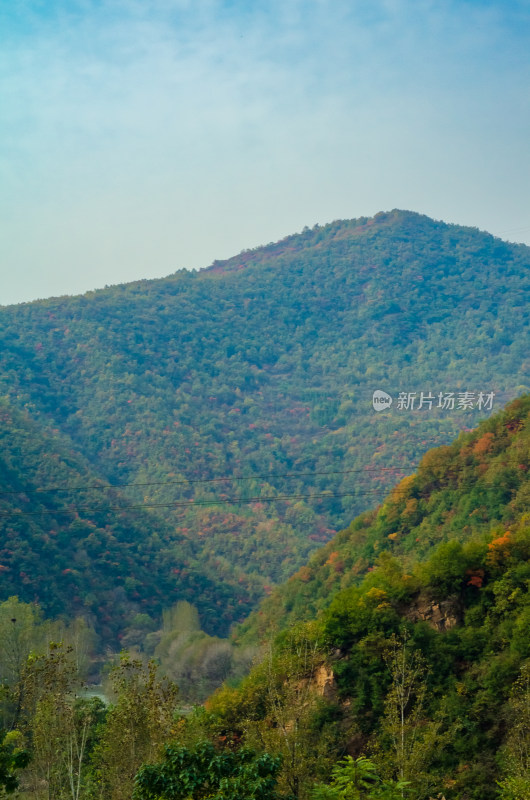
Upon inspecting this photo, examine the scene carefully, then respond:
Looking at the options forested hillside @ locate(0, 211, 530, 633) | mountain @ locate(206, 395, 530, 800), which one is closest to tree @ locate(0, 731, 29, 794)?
mountain @ locate(206, 395, 530, 800)

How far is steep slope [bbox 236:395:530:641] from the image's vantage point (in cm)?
4528

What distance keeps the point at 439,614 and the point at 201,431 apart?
367 ft

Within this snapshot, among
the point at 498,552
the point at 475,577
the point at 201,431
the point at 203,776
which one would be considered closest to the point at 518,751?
the point at 203,776

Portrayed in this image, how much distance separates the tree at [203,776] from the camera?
1241 cm

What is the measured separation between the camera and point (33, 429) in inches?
3541

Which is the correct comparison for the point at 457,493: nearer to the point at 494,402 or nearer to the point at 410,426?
the point at 410,426

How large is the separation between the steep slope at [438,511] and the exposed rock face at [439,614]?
A: 885 centimetres

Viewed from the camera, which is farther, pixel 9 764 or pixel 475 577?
pixel 475 577

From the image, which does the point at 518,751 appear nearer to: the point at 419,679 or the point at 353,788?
the point at 353,788

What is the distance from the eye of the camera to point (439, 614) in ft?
109

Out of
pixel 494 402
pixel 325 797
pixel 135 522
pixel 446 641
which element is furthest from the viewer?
pixel 494 402

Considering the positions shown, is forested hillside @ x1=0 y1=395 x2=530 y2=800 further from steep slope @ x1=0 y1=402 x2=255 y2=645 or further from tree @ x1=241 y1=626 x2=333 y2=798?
steep slope @ x1=0 y1=402 x2=255 y2=645

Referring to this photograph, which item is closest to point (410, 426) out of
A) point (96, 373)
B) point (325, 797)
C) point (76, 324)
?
point (96, 373)

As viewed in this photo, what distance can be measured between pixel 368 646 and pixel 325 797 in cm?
1880
